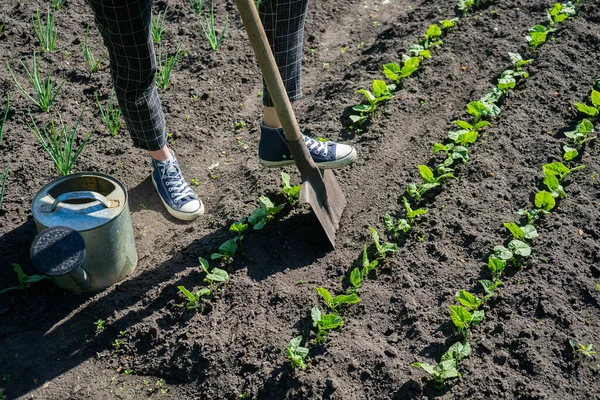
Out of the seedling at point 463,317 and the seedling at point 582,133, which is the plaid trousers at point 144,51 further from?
the seedling at point 582,133

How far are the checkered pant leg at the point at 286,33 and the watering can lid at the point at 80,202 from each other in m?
0.76

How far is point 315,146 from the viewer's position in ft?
9.92

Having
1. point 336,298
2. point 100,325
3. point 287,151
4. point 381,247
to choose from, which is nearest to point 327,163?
point 287,151

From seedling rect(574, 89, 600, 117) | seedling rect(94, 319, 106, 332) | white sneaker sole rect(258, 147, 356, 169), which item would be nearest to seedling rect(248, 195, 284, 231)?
white sneaker sole rect(258, 147, 356, 169)

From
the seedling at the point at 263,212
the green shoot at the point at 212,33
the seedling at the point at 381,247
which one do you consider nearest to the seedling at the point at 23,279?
the seedling at the point at 263,212

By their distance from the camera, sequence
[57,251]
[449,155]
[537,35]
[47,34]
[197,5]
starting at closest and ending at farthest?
[57,251] < [449,155] < [47,34] < [537,35] < [197,5]

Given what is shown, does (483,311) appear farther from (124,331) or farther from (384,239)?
(124,331)

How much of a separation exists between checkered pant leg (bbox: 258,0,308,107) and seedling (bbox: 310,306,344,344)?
94cm

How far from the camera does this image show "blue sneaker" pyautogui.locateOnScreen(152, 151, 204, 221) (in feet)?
10.3

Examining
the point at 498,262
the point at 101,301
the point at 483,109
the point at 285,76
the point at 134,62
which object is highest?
the point at 134,62

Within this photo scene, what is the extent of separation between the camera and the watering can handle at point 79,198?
2.54m

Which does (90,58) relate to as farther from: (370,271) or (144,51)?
(370,271)

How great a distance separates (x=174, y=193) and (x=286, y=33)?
3.10 feet

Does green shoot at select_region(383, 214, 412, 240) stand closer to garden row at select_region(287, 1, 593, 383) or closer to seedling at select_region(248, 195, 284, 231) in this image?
garden row at select_region(287, 1, 593, 383)
